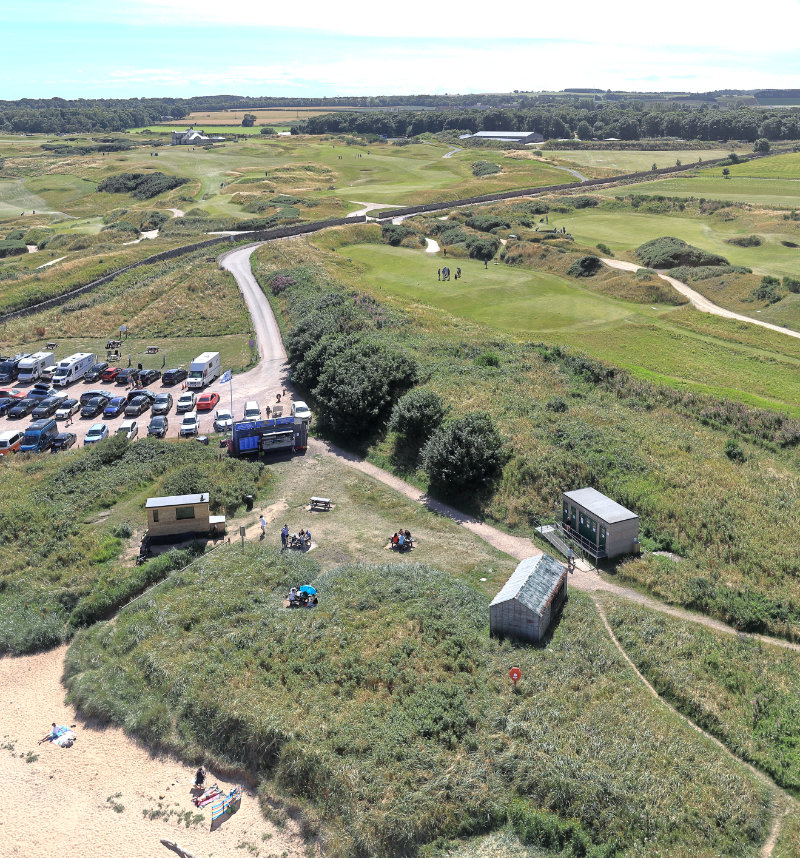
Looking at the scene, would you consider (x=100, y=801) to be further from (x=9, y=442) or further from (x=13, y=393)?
(x=13, y=393)

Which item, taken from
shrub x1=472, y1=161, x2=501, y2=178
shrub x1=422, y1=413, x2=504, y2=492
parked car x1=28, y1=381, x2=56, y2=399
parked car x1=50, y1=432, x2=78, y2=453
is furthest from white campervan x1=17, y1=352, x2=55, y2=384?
shrub x1=472, y1=161, x2=501, y2=178

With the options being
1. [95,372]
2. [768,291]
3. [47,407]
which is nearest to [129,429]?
[47,407]

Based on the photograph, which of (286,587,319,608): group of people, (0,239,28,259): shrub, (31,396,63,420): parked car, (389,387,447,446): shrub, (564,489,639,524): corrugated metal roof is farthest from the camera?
(0,239,28,259): shrub

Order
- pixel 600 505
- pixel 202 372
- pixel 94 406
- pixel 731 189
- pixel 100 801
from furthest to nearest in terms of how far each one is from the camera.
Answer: pixel 731 189 < pixel 202 372 < pixel 94 406 < pixel 600 505 < pixel 100 801

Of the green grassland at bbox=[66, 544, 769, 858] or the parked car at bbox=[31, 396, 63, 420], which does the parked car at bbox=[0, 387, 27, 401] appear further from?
the green grassland at bbox=[66, 544, 769, 858]

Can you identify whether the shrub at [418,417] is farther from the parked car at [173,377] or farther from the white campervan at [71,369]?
the white campervan at [71,369]

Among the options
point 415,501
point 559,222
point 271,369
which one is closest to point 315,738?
point 415,501

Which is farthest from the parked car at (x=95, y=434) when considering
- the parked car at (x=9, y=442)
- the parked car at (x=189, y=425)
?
the parked car at (x=189, y=425)
